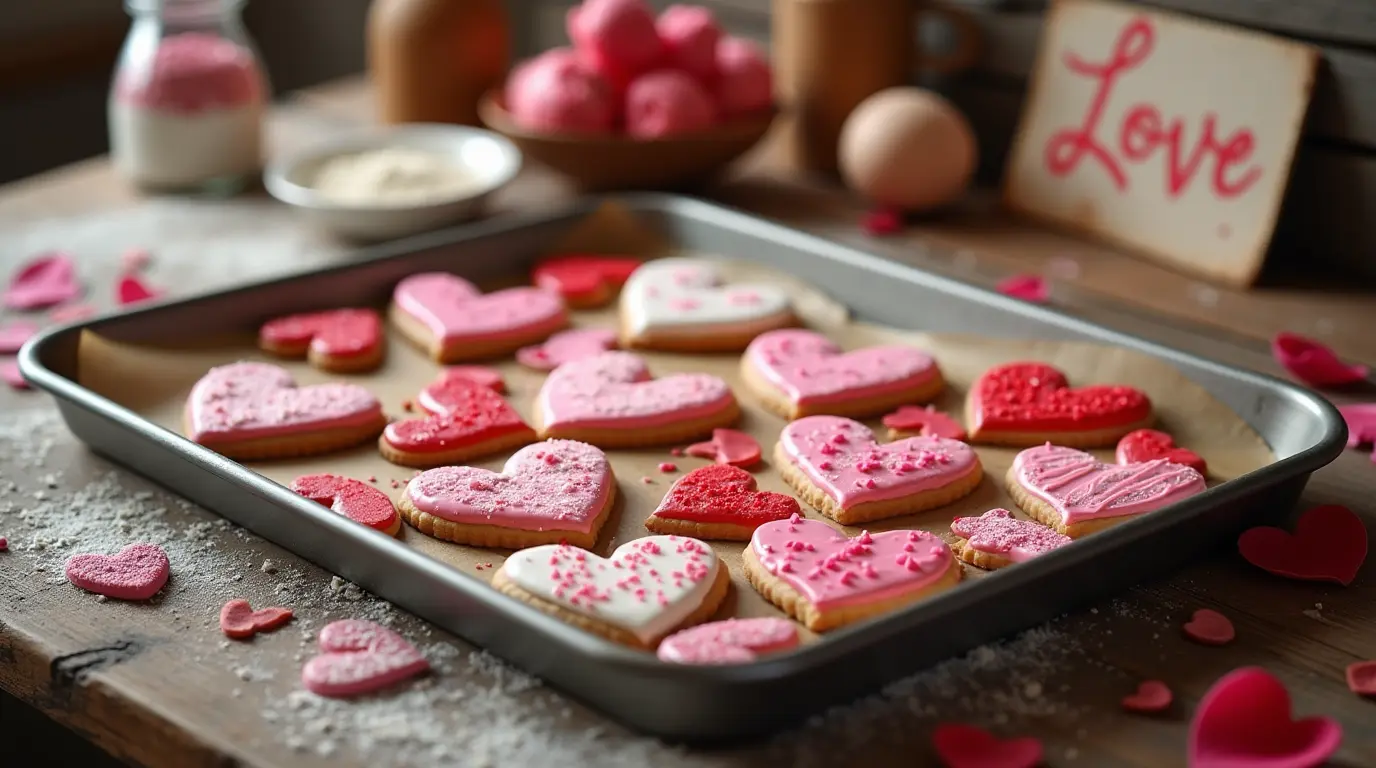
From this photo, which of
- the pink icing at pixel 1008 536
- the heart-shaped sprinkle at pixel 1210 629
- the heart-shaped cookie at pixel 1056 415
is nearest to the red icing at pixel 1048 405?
the heart-shaped cookie at pixel 1056 415

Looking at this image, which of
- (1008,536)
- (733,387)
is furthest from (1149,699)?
(733,387)

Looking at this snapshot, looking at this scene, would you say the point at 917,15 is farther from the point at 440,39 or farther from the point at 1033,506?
the point at 1033,506

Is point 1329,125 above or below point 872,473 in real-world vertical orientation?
above

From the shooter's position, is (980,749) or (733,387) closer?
(980,749)

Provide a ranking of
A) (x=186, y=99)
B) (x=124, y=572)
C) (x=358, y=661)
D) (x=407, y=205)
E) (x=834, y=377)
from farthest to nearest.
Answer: (x=186, y=99)
(x=407, y=205)
(x=834, y=377)
(x=124, y=572)
(x=358, y=661)

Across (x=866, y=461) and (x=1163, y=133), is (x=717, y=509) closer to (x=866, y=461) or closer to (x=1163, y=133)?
(x=866, y=461)

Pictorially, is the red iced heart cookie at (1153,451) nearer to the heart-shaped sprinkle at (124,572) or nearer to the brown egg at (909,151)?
the brown egg at (909,151)
